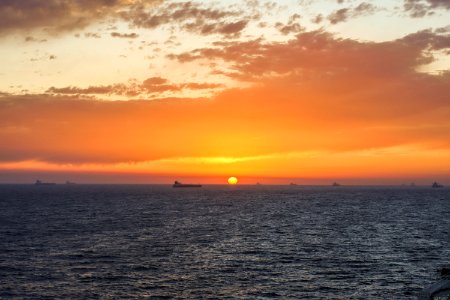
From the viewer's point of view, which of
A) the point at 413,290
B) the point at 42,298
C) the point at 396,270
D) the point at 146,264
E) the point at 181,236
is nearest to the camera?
the point at 42,298

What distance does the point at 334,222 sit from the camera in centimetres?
15988

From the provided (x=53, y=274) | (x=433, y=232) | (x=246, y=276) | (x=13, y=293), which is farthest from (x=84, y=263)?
(x=433, y=232)

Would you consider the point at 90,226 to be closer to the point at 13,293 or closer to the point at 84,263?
the point at 84,263

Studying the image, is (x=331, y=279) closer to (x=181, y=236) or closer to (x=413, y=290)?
(x=413, y=290)

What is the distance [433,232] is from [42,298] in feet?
352

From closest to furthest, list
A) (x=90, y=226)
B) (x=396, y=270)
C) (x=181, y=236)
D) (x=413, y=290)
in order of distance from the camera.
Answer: (x=413, y=290) < (x=396, y=270) < (x=181, y=236) < (x=90, y=226)

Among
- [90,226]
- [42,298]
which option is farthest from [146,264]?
[90,226]

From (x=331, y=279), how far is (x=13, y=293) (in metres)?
45.2

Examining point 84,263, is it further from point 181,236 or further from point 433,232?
point 433,232

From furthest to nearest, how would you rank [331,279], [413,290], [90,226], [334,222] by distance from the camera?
1. [334,222]
2. [90,226]
3. [331,279]
4. [413,290]

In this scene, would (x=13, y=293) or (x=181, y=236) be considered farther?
(x=181, y=236)

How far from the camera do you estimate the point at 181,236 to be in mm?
121625

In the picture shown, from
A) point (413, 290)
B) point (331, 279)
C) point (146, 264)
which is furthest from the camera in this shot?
point (146, 264)

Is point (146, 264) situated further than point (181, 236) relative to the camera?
No
